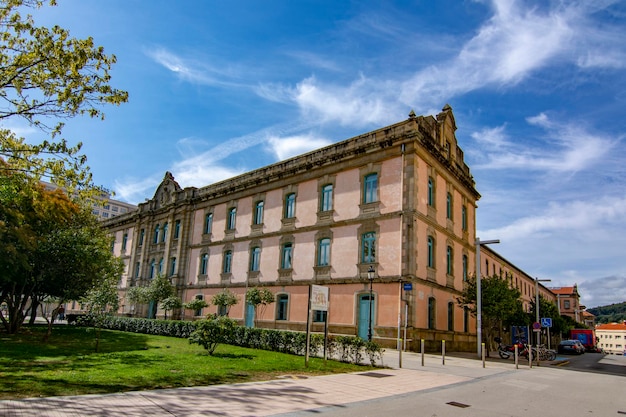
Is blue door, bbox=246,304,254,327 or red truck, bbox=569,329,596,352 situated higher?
blue door, bbox=246,304,254,327

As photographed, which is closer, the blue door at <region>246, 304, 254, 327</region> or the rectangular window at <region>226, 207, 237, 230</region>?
the blue door at <region>246, 304, 254, 327</region>

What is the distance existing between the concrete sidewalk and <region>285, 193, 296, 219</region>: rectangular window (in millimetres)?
18085

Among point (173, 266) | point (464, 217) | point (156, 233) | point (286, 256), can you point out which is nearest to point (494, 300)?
point (464, 217)

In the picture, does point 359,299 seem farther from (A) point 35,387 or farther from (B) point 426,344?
(A) point 35,387

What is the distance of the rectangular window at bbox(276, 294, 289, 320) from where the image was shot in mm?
28703

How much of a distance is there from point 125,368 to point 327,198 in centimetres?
1862

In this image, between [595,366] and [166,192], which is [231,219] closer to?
[166,192]

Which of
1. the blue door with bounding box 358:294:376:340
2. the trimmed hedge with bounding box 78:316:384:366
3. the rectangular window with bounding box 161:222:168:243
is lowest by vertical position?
the trimmed hedge with bounding box 78:316:384:366

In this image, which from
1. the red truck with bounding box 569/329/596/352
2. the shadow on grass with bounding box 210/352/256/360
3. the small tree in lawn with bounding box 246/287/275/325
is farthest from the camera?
the red truck with bounding box 569/329/596/352

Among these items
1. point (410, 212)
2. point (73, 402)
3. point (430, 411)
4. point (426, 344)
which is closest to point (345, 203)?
point (410, 212)

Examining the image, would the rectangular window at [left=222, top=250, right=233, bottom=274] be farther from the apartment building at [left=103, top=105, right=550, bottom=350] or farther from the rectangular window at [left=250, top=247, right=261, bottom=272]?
the rectangular window at [left=250, top=247, right=261, bottom=272]

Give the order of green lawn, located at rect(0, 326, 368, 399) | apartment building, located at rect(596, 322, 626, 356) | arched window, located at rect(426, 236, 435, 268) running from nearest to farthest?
1. green lawn, located at rect(0, 326, 368, 399)
2. arched window, located at rect(426, 236, 435, 268)
3. apartment building, located at rect(596, 322, 626, 356)

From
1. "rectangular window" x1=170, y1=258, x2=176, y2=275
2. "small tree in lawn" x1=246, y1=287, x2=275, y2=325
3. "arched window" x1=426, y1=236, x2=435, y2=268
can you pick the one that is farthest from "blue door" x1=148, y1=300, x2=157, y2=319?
"arched window" x1=426, y1=236, x2=435, y2=268

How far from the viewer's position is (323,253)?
1085 inches
